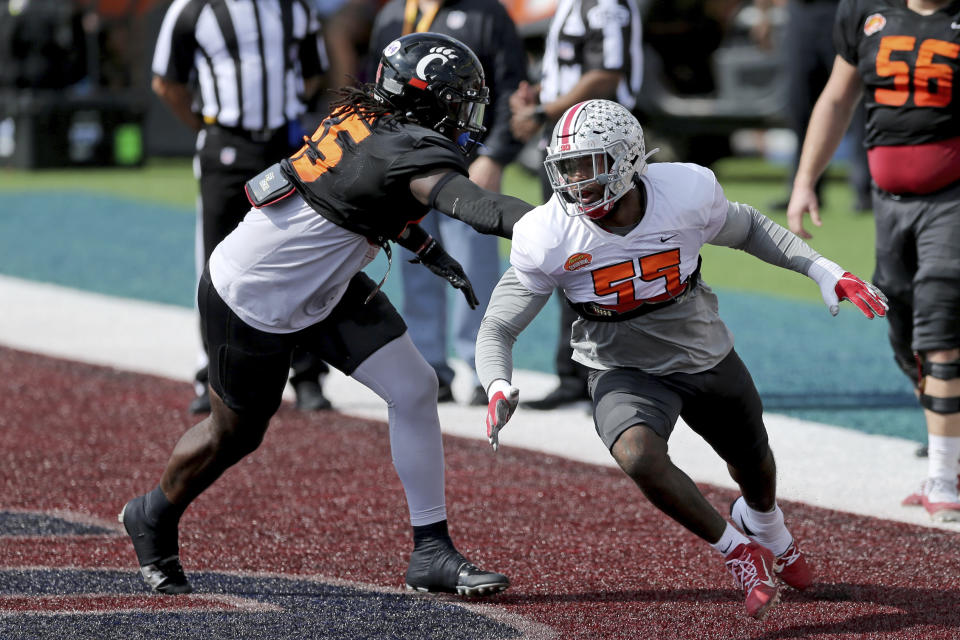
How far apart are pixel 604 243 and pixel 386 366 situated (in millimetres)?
797

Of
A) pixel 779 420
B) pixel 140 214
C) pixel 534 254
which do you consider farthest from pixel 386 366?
pixel 140 214

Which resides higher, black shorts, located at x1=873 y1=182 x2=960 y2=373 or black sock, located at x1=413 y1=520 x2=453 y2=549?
black shorts, located at x1=873 y1=182 x2=960 y2=373

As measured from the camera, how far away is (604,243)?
4.17 metres

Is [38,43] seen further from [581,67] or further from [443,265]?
[443,265]

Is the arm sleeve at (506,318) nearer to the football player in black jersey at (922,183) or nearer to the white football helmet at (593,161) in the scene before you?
the white football helmet at (593,161)

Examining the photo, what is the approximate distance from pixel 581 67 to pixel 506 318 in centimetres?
298

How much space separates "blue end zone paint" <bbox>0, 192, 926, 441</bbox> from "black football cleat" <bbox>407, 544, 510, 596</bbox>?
2769mm

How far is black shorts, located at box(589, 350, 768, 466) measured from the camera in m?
4.24

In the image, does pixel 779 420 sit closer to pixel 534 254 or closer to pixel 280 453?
pixel 280 453

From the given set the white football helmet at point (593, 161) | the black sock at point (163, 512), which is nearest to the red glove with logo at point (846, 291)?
the white football helmet at point (593, 161)

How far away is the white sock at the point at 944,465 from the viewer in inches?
213

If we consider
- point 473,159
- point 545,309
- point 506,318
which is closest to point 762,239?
point 506,318

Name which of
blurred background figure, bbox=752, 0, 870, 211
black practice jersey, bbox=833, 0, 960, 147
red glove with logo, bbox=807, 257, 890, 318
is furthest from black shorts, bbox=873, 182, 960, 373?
blurred background figure, bbox=752, 0, 870, 211

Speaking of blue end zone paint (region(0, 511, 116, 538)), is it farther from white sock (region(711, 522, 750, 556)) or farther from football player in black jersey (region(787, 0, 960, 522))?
football player in black jersey (region(787, 0, 960, 522))
